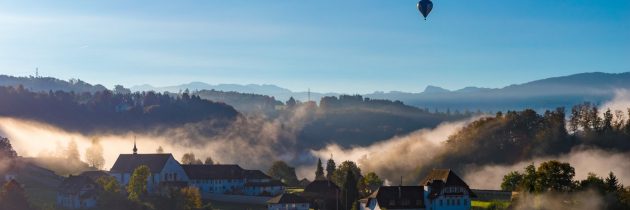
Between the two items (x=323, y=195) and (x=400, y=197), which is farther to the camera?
(x=323, y=195)

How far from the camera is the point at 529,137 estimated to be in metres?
165

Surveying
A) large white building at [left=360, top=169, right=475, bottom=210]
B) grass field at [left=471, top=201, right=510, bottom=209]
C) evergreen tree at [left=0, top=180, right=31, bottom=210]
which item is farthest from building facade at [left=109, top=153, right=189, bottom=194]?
grass field at [left=471, top=201, right=510, bottom=209]

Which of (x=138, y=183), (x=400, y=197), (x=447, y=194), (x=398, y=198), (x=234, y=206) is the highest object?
(x=138, y=183)

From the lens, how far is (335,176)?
146500mm

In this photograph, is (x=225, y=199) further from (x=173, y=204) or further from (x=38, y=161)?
(x=38, y=161)

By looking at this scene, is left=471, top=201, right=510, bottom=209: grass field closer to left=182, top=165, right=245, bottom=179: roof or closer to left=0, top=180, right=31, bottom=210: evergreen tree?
left=182, top=165, right=245, bottom=179: roof

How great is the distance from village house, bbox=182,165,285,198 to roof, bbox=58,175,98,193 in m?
21.5

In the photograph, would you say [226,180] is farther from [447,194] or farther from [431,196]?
[447,194]

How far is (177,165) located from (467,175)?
53946 mm

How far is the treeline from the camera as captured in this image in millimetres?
158125

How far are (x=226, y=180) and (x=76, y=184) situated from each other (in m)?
29.5

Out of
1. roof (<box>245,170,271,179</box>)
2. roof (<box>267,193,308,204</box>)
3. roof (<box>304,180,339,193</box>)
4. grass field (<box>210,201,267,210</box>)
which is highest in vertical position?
roof (<box>245,170,271,179</box>)

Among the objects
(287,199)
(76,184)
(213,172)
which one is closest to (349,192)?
(287,199)

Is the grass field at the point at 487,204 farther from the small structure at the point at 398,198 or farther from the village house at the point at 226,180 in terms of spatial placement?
the village house at the point at 226,180
